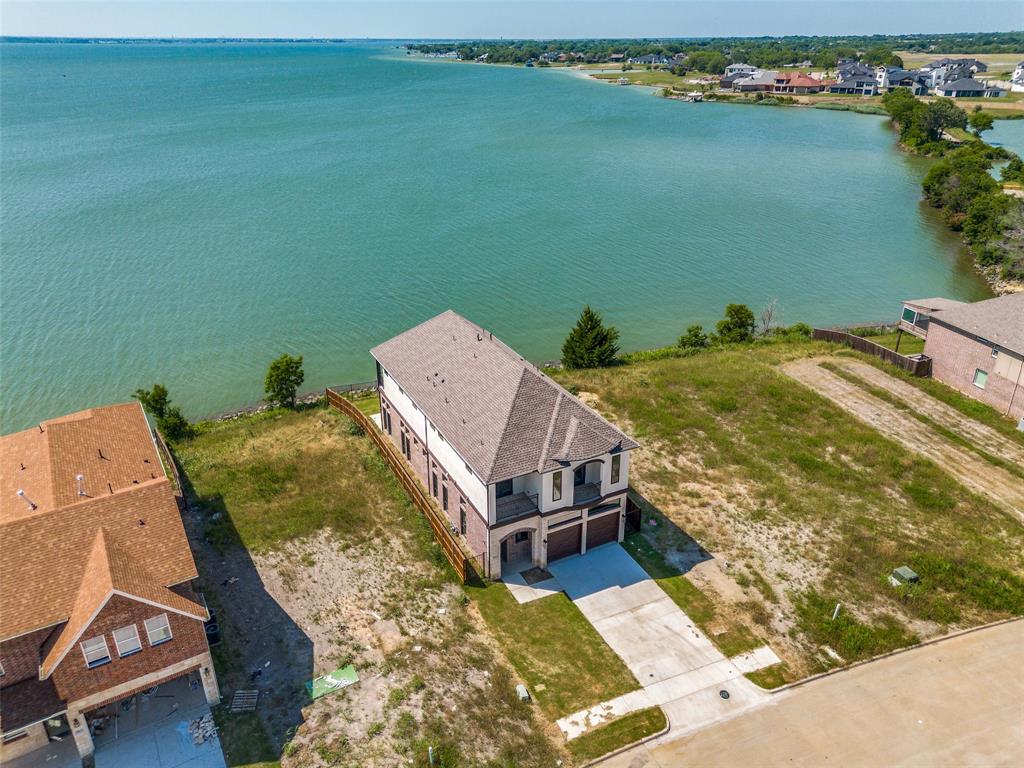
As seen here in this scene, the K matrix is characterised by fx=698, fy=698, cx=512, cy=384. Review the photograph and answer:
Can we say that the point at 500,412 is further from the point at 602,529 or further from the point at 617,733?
the point at 617,733

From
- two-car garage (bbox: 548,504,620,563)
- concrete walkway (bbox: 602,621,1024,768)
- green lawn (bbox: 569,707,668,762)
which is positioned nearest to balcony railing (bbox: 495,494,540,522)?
two-car garage (bbox: 548,504,620,563)

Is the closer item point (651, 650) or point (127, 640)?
point (127, 640)

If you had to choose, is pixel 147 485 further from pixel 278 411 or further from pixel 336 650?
pixel 278 411

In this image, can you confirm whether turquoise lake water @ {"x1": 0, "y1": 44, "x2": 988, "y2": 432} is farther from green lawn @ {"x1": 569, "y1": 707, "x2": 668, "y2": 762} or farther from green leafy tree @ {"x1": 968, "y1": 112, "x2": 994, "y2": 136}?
green lawn @ {"x1": 569, "y1": 707, "x2": 668, "y2": 762}

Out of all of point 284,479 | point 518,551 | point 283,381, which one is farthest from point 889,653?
point 283,381

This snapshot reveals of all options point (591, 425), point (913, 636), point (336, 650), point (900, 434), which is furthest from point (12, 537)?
point (900, 434)

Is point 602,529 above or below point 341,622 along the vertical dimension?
above

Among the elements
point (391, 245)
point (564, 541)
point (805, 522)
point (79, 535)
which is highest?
point (79, 535)
